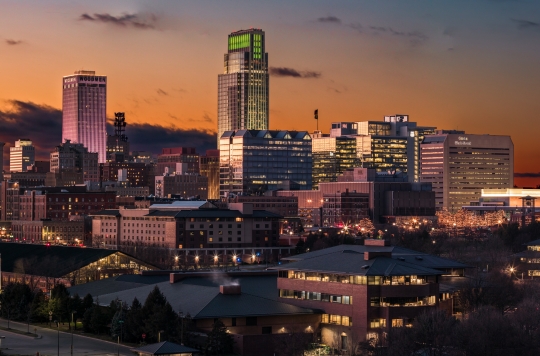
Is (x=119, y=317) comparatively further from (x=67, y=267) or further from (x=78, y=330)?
(x=67, y=267)

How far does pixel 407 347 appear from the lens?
279 ft

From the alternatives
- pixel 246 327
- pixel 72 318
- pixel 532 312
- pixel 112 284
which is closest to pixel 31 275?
pixel 112 284

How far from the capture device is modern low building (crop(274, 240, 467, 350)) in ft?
330

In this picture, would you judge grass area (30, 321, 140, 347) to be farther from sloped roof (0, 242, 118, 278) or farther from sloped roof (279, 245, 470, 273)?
sloped roof (0, 242, 118, 278)

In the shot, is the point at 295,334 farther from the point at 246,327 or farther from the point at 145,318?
the point at 145,318

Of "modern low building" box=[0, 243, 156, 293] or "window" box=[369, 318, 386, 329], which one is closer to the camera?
"window" box=[369, 318, 386, 329]

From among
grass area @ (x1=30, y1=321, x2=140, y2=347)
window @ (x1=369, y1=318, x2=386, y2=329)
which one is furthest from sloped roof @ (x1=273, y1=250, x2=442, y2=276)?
grass area @ (x1=30, y1=321, x2=140, y2=347)

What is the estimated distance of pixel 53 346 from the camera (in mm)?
97250

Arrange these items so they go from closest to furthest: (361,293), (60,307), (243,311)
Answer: (243,311)
(361,293)
(60,307)

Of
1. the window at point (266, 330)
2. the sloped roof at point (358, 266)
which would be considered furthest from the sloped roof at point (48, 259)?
the window at point (266, 330)

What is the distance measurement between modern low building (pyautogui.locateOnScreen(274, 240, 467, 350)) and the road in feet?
59.0

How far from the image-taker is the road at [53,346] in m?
93.1

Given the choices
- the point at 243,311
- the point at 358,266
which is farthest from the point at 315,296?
the point at 243,311

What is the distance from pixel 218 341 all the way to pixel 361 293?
13.7 m
